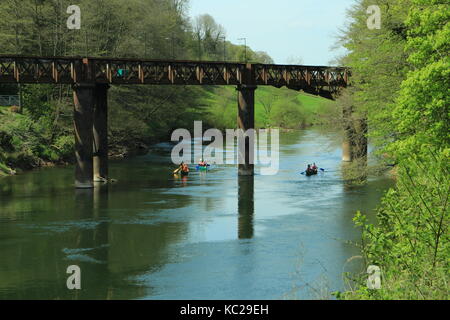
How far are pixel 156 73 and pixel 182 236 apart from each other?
72.7 feet

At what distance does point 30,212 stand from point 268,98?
106 metres

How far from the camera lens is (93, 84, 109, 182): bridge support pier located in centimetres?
5031

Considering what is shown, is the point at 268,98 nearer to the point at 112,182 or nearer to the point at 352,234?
the point at 112,182

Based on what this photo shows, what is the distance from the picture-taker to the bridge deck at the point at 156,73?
47.1 meters

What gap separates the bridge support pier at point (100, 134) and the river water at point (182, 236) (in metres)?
2.38

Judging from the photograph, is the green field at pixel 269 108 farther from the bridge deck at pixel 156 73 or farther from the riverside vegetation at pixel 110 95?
the bridge deck at pixel 156 73

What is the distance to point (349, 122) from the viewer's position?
162ft

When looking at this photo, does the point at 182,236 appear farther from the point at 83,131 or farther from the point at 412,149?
the point at 83,131

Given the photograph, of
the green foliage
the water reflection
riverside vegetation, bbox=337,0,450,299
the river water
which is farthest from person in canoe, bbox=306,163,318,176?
the green foliage

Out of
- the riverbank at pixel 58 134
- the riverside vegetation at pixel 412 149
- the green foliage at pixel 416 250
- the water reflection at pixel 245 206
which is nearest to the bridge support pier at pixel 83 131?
the water reflection at pixel 245 206

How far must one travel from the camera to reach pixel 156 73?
51.4 metres

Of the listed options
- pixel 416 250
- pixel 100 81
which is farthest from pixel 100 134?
pixel 416 250

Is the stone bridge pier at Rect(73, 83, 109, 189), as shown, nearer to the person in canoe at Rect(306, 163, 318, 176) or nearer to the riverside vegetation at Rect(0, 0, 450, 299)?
the riverside vegetation at Rect(0, 0, 450, 299)
